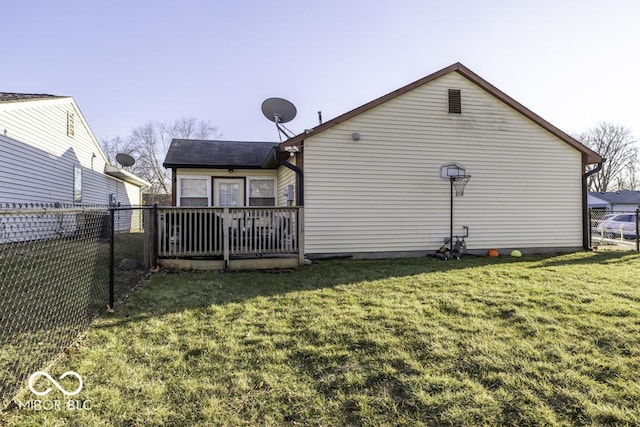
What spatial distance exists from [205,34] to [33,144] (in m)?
6.72

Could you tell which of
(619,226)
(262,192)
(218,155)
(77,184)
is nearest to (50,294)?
(262,192)

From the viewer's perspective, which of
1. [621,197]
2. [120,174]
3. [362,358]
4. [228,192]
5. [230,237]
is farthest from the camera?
[621,197]

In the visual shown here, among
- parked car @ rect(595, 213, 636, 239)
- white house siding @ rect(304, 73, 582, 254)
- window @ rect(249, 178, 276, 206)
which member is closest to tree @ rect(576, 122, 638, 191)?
parked car @ rect(595, 213, 636, 239)

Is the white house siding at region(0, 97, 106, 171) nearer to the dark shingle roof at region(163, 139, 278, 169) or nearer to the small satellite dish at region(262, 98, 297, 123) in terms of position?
the dark shingle roof at region(163, 139, 278, 169)

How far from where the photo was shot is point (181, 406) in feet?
7.55

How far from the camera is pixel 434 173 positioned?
9.31 metres

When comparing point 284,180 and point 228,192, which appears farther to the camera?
point 228,192

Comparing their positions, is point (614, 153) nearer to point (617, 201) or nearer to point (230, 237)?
point (617, 201)

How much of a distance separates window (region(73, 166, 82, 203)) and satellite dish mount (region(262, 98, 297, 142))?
9.41 m

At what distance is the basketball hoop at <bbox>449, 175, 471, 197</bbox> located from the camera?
920 cm

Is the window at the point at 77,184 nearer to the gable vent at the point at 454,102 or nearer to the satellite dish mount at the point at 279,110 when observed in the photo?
the satellite dish mount at the point at 279,110

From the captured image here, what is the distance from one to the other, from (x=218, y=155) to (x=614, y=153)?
4792 cm

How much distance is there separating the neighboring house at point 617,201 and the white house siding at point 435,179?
27.5 m

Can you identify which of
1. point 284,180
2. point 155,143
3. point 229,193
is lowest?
point 229,193
